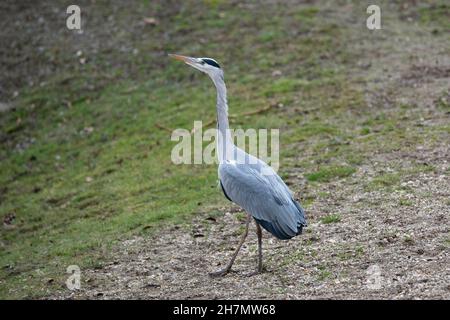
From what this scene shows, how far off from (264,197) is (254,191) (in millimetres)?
168

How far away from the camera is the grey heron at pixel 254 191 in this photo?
8914 millimetres

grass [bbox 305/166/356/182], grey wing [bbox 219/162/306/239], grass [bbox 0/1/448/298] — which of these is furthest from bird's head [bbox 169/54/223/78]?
grass [bbox 305/166/356/182]

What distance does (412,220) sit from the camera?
1012cm

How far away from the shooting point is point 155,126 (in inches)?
667

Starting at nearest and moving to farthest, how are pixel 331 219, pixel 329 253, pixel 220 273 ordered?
pixel 220 273, pixel 329 253, pixel 331 219

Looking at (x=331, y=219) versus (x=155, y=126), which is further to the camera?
(x=155, y=126)

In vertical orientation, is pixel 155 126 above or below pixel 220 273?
above

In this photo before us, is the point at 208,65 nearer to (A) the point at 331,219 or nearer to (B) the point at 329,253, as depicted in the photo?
(A) the point at 331,219

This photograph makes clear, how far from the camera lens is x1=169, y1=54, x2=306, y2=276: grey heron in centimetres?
891

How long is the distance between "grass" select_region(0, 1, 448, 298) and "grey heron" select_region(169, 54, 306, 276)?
184cm

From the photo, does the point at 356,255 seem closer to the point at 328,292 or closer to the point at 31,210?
the point at 328,292

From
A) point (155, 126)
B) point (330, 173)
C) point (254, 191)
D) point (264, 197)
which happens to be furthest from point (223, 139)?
point (155, 126)

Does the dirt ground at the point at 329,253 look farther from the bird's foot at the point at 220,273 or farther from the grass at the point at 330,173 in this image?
the grass at the point at 330,173

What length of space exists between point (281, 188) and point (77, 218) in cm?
554
